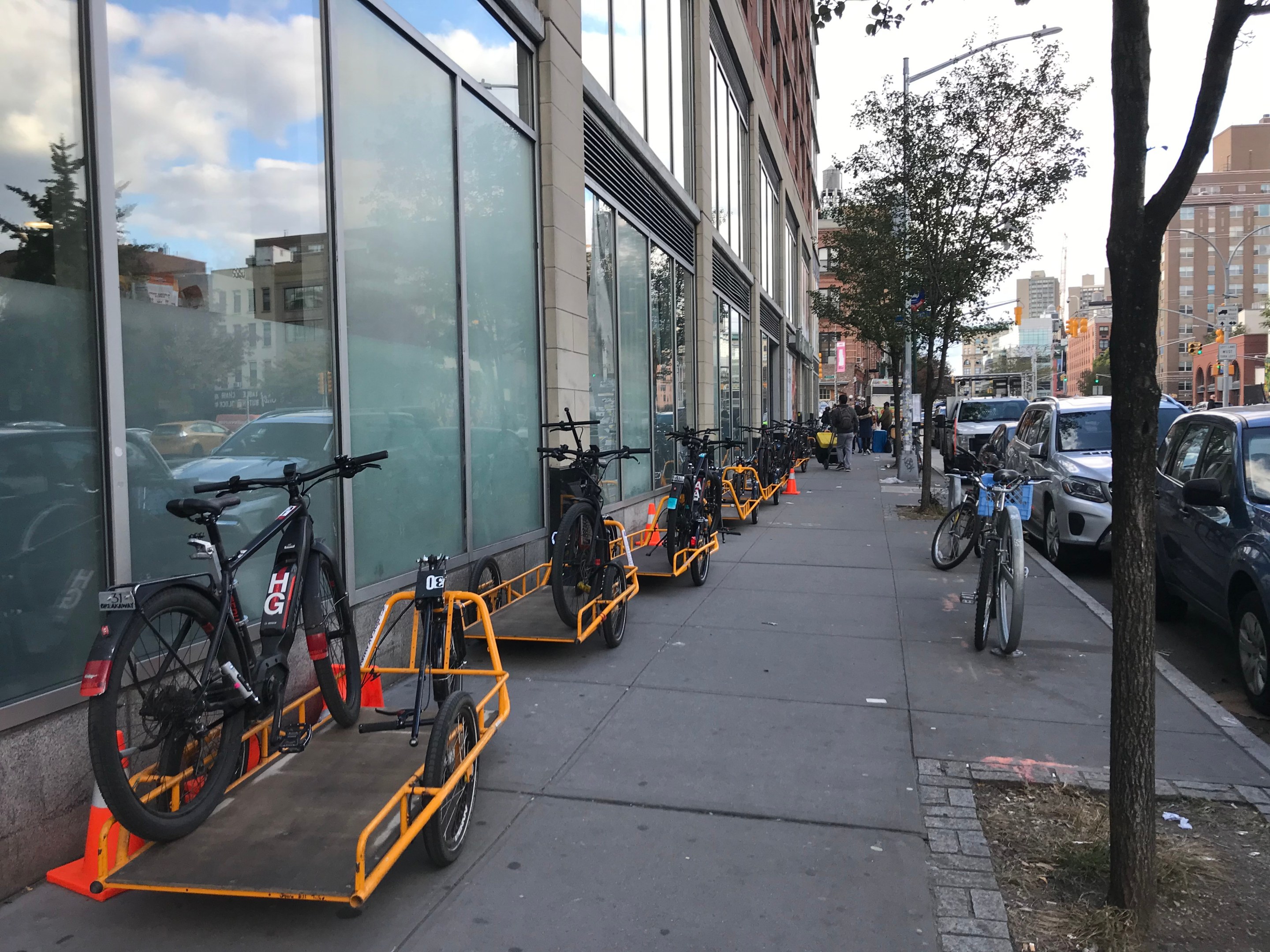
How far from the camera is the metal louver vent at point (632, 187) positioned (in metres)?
10.0

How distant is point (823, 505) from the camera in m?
16.0

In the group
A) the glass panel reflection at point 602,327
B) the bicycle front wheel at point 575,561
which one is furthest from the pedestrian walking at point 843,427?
the bicycle front wheel at point 575,561

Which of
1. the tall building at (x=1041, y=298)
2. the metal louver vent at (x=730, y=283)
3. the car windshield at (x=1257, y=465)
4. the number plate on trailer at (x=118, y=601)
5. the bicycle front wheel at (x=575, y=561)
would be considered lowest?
the bicycle front wheel at (x=575, y=561)

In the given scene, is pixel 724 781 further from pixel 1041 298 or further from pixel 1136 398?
pixel 1041 298

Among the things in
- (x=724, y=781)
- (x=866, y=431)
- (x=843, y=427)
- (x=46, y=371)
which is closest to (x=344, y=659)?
(x=46, y=371)

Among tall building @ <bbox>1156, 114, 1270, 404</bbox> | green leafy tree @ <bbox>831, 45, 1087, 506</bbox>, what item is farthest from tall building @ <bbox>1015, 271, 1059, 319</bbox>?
green leafy tree @ <bbox>831, 45, 1087, 506</bbox>

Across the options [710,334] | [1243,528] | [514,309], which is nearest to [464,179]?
[514,309]

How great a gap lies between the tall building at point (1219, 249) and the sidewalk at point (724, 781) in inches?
4606

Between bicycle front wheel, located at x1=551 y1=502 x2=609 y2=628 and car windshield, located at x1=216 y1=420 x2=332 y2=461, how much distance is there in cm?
157

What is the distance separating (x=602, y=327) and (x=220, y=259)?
623 cm

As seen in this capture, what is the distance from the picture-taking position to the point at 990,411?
973 inches

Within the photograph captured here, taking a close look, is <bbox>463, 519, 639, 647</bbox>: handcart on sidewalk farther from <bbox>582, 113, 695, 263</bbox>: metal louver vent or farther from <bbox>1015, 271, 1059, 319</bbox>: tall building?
<bbox>1015, 271, 1059, 319</bbox>: tall building

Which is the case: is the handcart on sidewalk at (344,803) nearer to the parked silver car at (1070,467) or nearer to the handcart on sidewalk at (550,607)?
the handcart on sidewalk at (550,607)

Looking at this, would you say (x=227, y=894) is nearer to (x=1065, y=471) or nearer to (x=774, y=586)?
(x=774, y=586)
